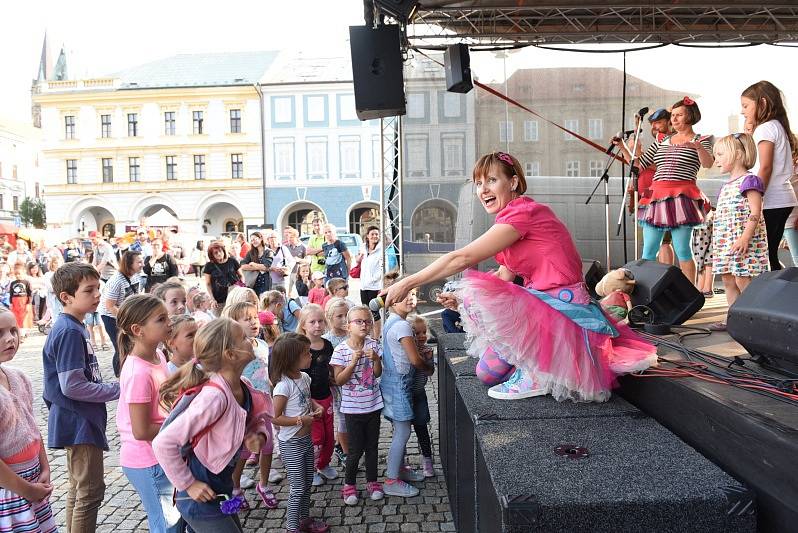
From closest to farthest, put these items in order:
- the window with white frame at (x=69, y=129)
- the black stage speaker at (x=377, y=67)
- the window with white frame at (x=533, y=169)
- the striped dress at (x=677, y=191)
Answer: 1. the striped dress at (x=677, y=191)
2. the black stage speaker at (x=377, y=67)
3. the window with white frame at (x=533, y=169)
4. the window with white frame at (x=69, y=129)

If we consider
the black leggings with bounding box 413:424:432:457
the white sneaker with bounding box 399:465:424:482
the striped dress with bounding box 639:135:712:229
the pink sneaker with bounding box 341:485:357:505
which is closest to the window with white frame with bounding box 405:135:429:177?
the striped dress with bounding box 639:135:712:229

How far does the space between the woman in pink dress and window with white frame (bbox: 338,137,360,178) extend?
3602cm

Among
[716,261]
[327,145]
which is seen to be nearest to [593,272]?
[716,261]

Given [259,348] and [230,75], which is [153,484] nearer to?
[259,348]

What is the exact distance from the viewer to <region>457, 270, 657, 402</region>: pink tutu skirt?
2568mm

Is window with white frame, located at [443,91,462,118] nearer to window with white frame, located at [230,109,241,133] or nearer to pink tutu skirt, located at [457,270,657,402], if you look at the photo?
pink tutu skirt, located at [457,270,657,402]

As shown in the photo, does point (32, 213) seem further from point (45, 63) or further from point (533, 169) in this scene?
point (533, 169)

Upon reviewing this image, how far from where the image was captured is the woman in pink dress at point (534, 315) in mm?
2582

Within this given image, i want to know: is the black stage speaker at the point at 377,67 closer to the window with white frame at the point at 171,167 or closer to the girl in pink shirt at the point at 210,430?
the girl in pink shirt at the point at 210,430

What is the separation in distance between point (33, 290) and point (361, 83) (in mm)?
9772

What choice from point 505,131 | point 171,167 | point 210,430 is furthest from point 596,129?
point 171,167

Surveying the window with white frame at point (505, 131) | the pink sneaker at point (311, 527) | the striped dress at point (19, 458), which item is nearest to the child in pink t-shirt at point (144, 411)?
the striped dress at point (19, 458)

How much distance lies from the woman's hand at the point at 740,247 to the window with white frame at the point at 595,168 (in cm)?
730

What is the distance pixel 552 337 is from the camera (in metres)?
2.63
